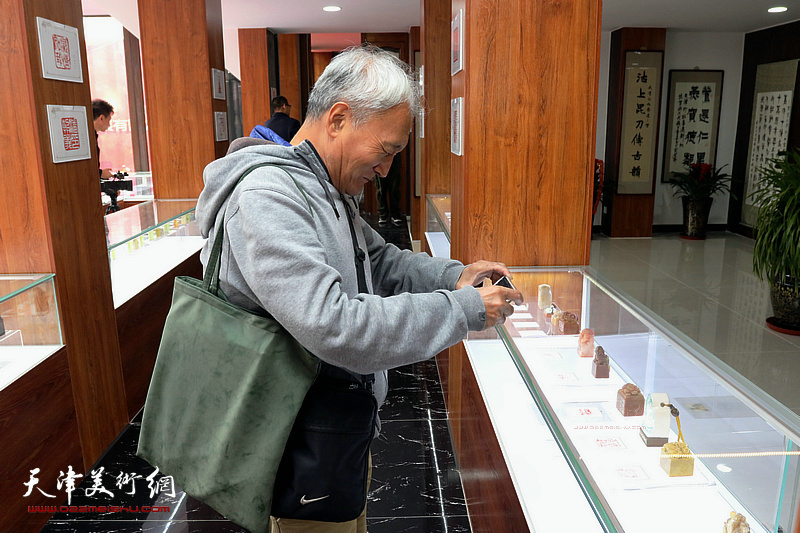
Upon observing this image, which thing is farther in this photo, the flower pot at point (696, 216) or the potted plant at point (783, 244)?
the flower pot at point (696, 216)

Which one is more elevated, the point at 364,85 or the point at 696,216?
the point at 364,85

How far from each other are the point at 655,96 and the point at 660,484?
8.44 metres

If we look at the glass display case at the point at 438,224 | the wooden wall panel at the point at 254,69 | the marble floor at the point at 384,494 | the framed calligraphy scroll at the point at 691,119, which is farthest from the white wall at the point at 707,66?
the marble floor at the point at 384,494

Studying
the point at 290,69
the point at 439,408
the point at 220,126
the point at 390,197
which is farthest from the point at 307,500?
the point at 290,69

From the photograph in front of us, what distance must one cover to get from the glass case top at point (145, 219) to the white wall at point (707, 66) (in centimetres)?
623

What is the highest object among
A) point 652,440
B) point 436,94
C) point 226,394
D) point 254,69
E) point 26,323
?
point 254,69

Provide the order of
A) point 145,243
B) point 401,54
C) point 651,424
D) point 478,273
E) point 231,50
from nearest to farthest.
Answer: point 651,424, point 478,273, point 145,243, point 231,50, point 401,54

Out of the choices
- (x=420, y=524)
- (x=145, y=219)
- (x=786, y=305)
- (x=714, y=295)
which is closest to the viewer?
(x=420, y=524)

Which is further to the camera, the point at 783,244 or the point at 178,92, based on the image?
the point at 178,92

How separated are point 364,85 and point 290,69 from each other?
8.86 m

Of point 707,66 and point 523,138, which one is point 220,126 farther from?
point 707,66

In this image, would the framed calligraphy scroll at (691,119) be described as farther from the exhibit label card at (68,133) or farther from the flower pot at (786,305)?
the exhibit label card at (68,133)

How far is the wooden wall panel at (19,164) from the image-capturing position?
2.45 meters

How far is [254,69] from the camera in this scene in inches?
344
